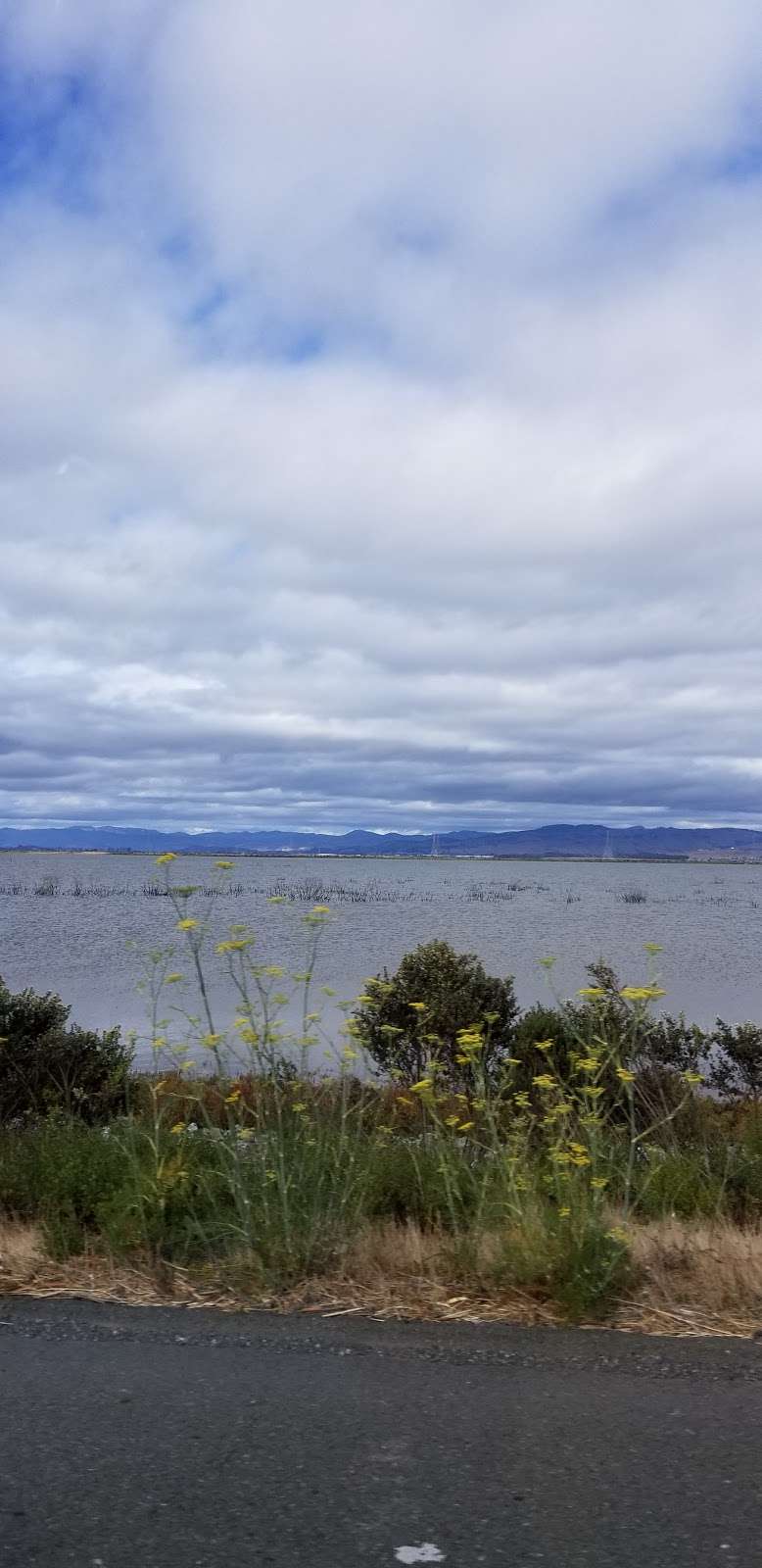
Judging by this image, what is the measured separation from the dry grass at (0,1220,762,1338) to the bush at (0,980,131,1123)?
5.53 m

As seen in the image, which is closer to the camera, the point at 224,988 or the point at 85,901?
the point at 224,988

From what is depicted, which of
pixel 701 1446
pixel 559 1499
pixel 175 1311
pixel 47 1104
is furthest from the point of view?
pixel 47 1104

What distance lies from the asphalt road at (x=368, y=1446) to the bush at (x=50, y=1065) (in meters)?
6.55

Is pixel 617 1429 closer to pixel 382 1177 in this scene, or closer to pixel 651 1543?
pixel 651 1543

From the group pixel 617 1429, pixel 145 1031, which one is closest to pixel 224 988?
pixel 145 1031

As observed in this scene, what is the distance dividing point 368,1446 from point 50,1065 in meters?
8.68

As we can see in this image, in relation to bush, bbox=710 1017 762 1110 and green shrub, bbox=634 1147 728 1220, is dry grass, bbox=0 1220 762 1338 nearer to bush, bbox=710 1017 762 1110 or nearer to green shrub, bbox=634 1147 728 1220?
green shrub, bbox=634 1147 728 1220

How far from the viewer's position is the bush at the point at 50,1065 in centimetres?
1109

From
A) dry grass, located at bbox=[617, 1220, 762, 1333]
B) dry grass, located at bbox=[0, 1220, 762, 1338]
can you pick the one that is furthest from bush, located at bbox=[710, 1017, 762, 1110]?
dry grass, located at bbox=[0, 1220, 762, 1338]

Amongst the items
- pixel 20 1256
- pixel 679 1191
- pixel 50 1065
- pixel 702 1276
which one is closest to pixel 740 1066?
pixel 50 1065

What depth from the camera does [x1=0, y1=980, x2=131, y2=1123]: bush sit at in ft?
36.4

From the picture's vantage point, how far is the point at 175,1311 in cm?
488

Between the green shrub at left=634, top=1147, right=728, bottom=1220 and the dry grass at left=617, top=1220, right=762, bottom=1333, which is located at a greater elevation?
the dry grass at left=617, top=1220, right=762, bottom=1333

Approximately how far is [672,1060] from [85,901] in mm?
65414
